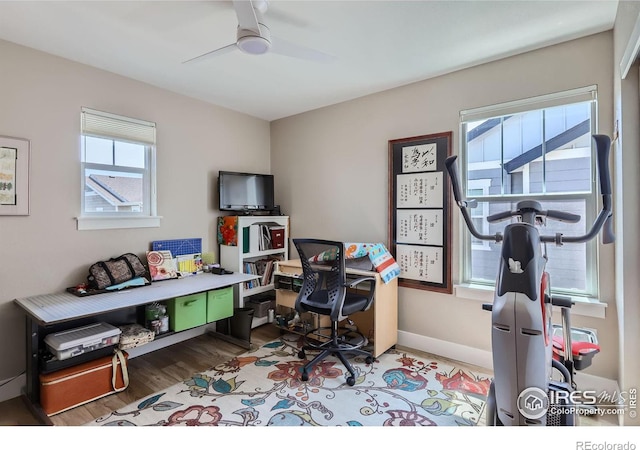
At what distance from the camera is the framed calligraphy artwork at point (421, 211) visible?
2820 millimetres

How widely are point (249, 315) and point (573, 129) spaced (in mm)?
3091

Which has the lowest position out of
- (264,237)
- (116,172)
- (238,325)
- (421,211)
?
(238,325)

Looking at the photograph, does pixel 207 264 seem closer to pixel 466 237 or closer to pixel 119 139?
pixel 119 139

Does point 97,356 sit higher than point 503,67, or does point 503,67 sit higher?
point 503,67

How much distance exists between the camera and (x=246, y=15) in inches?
66.2

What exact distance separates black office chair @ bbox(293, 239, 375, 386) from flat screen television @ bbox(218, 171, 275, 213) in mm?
1272

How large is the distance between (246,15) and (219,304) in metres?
2.32

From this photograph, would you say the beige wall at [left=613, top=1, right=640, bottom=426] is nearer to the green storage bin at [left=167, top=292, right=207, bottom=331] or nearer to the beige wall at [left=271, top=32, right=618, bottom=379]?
the beige wall at [left=271, top=32, right=618, bottom=379]

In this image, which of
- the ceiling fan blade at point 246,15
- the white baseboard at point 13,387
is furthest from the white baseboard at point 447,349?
the white baseboard at point 13,387

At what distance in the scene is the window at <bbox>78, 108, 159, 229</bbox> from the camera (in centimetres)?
263

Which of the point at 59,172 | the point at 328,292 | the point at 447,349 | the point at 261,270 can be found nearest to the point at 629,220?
the point at 447,349

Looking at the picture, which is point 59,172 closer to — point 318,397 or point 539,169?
point 318,397

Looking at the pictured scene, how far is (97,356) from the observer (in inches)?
88.7
